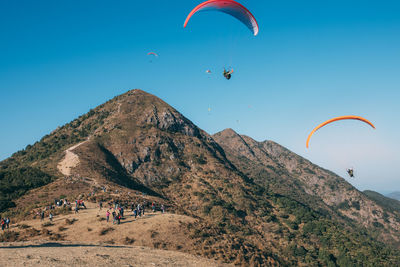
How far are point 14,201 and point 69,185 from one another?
8.30 metres

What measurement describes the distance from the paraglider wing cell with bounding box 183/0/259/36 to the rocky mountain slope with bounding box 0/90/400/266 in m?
24.5

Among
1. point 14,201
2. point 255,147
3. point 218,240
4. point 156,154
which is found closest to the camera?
point 218,240

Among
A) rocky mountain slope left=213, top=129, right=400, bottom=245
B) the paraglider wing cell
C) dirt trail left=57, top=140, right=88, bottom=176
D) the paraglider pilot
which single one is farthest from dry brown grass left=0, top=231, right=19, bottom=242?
rocky mountain slope left=213, top=129, right=400, bottom=245

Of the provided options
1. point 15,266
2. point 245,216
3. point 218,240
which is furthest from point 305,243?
point 15,266

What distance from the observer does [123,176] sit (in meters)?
63.7

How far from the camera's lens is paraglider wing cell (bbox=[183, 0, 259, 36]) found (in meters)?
24.2

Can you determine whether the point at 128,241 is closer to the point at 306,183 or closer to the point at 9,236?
the point at 9,236

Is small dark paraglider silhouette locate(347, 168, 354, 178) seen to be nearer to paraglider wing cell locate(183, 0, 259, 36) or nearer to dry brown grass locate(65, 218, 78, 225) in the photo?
paraglider wing cell locate(183, 0, 259, 36)

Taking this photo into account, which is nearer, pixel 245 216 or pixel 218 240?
pixel 218 240

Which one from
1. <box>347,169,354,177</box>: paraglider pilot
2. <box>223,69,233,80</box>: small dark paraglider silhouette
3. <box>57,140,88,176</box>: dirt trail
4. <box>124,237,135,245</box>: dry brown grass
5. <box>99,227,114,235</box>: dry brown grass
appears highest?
<box>223,69,233,80</box>: small dark paraglider silhouette

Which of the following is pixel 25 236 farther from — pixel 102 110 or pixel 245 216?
pixel 102 110

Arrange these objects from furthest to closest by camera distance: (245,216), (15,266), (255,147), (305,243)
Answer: (255,147), (245,216), (305,243), (15,266)

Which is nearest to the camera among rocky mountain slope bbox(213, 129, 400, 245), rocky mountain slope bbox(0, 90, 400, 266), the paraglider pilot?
the paraglider pilot

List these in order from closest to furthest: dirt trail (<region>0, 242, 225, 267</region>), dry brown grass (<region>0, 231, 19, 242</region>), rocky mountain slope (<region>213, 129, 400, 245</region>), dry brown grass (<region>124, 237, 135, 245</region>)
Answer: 1. dirt trail (<region>0, 242, 225, 267</region>)
2. dry brown grass (<region>0, 231, 19, 242</region>)
3. dry brown grass (<region>124, 237, 135, 245</region>)
4. rocky mountain slope (<region>213, 129, 400, 245</region>)
